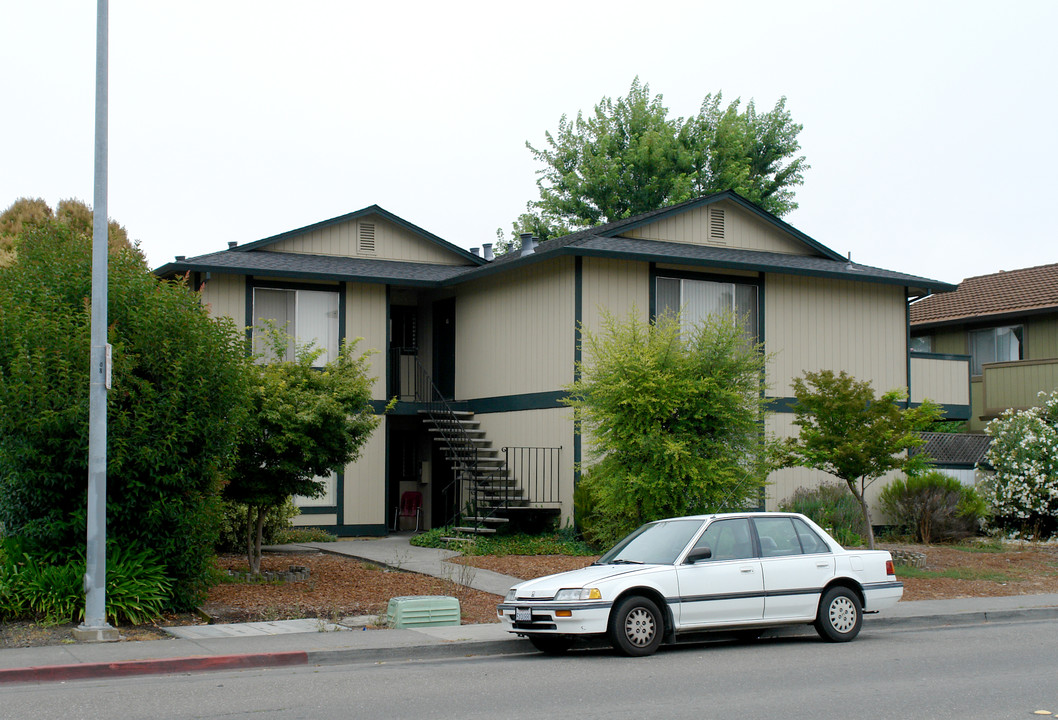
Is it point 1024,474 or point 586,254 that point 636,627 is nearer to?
point 586,254

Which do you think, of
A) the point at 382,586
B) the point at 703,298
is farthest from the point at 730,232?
the point at 382,586

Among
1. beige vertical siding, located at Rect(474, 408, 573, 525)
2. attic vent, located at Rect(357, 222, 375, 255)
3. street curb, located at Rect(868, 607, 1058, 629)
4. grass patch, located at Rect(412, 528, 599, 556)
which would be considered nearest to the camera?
street curb, located at Rect(868, 607, 1058, 629)

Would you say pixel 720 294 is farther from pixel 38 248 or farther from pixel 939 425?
pixel 38 248

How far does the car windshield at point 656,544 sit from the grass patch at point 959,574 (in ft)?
24.1

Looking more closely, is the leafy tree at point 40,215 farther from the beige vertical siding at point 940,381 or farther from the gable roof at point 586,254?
the beige vertical siding at point 940,381

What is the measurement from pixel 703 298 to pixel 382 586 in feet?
32.3

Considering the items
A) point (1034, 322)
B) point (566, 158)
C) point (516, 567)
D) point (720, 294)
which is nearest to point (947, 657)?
point (516, 567)

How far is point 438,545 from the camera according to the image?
2050cm

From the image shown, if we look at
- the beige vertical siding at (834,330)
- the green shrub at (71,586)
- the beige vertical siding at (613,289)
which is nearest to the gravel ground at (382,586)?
the green shrub at (71,586)

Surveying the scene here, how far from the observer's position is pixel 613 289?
840 inches

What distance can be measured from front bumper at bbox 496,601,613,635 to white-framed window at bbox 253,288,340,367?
1255cm

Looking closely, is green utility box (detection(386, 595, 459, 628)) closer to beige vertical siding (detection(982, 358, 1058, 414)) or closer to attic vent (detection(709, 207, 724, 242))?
attic vent (detection(709, 207, 724, 242))

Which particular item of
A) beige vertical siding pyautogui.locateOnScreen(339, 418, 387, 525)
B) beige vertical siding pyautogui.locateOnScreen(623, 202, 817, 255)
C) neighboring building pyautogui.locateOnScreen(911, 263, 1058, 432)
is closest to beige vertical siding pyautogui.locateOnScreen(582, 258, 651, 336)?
beige vertical siding pyautogui.locateOnScreen(623, 202, 817, 255)

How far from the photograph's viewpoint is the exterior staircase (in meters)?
21.1
